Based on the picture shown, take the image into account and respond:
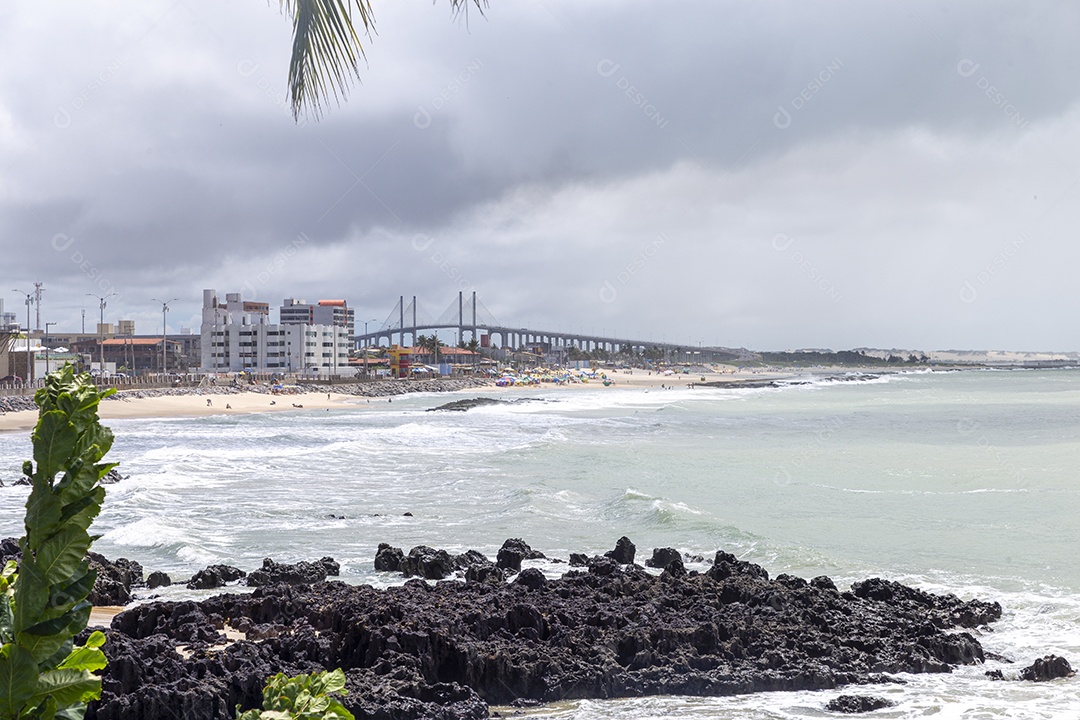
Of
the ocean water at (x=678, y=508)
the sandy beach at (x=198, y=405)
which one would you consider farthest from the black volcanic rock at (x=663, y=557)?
the sandy beach at (x=198, y=405)

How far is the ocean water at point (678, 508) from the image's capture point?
1134 cm

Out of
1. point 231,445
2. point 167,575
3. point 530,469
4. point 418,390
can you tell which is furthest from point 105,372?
point 167,575

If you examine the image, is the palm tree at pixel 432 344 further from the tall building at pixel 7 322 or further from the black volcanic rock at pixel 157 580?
the black volcanic rock at pixel 157 580

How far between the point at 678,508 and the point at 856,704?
39.1 feet

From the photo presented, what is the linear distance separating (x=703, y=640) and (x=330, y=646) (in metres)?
3.76

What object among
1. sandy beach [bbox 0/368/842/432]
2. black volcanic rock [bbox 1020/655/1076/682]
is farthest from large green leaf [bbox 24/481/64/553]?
sandy beach [bbox 0/368/842/432]

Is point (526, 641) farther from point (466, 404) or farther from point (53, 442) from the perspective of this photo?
point (466, 404)

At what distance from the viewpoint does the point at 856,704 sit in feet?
29.7

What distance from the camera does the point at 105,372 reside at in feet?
334

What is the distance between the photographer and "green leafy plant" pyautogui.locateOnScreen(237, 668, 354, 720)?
6.79 ft

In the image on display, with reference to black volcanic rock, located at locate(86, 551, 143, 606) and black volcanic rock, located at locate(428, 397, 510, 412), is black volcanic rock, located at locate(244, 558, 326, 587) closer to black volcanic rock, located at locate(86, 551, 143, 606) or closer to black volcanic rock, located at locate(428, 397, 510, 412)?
black volcanic rock, located at locate(86, 551, 143, 606)

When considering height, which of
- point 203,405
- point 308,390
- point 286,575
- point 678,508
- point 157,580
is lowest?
point 203,405

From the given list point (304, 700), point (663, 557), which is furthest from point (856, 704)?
point (304, 700)

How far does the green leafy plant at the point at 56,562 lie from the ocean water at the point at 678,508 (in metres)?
7.41
